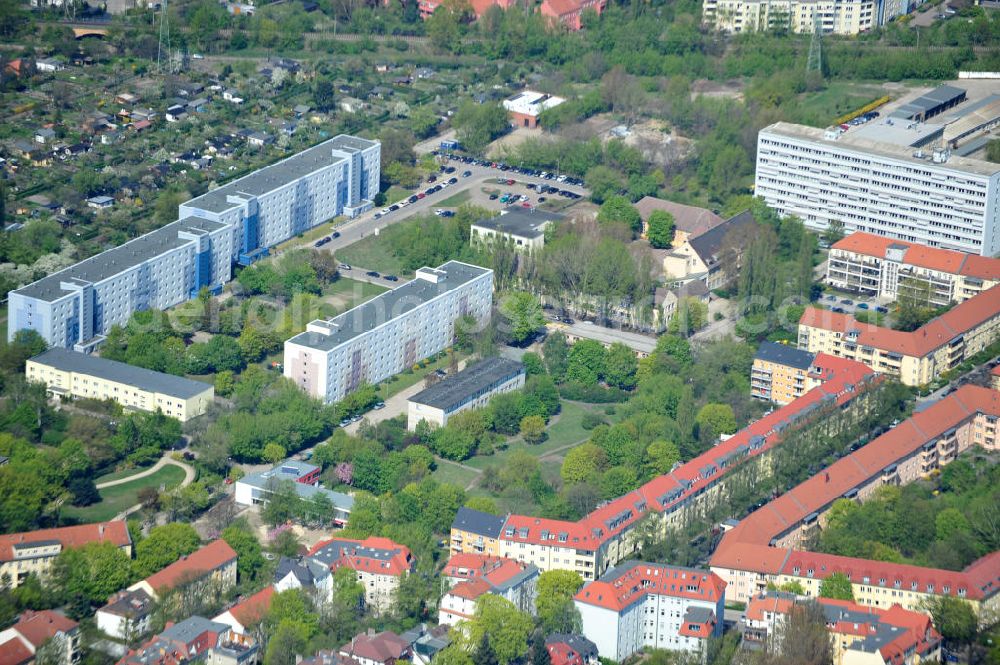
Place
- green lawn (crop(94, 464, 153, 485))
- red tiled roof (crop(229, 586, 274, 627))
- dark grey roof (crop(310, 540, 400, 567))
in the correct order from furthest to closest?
green lawn (crop(94, 464, 153, 485)), dark grey roof (crop(310, 540, 400, 567)), red tiled roof (crop(229, 586, 274, 627))

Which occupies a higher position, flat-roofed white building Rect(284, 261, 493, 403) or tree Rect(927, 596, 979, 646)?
flat-roofed white building Rect(284, 261, 493, 403)

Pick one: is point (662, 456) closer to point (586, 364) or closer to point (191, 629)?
point (586, 364)

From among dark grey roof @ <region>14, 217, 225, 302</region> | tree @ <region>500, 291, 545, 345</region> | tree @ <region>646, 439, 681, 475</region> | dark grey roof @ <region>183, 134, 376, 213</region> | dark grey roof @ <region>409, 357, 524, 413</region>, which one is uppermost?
dark grey roof @ <region>183, 134, 376, 213</region>

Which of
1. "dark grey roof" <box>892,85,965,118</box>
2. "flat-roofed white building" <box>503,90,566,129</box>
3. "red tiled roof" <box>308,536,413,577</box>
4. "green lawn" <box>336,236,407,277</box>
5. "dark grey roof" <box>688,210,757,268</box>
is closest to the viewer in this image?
"red tiled roof" <box>308,536,413,577</box>

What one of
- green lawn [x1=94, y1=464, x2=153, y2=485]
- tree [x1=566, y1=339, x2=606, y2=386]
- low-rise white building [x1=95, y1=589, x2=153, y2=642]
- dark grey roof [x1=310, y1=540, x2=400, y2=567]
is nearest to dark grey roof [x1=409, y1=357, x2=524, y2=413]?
tree [x1=566, y1=339, x2=606, y2=386]

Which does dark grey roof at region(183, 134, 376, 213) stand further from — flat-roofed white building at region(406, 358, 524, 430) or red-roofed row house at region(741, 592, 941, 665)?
red-roofed row house at region(741, 592, 941, 665)

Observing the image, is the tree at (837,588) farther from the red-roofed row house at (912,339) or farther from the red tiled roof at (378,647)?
the red-roofed row house at (912,339)

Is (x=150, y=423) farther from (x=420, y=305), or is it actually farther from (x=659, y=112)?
(x=659, y=112)
